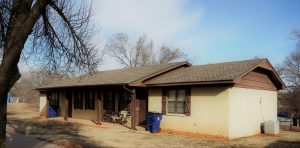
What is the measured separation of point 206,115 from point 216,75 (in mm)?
1933

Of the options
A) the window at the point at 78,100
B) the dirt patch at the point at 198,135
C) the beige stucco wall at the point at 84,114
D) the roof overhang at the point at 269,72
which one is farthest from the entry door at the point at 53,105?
the roof overhang at the point at 269,72

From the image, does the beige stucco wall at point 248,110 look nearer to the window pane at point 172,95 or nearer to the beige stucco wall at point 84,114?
the window pane at point 172,95

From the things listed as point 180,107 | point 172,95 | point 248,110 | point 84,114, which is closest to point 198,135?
point 180,107

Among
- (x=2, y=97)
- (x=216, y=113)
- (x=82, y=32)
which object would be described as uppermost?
(x=82, y=32)

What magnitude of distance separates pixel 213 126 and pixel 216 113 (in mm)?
619

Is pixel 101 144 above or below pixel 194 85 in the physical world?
below

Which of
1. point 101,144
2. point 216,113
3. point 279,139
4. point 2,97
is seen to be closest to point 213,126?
point 216,113

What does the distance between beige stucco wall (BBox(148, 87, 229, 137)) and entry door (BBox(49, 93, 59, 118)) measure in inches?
576

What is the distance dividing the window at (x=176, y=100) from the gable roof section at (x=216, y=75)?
2.03 feet

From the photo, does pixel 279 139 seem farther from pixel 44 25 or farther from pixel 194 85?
pixel 44 25

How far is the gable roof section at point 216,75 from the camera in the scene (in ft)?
53.1

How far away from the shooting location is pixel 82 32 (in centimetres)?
1059

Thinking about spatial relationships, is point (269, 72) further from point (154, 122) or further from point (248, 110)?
point (154, 122)

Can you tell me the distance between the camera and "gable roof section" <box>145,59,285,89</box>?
1619cm
